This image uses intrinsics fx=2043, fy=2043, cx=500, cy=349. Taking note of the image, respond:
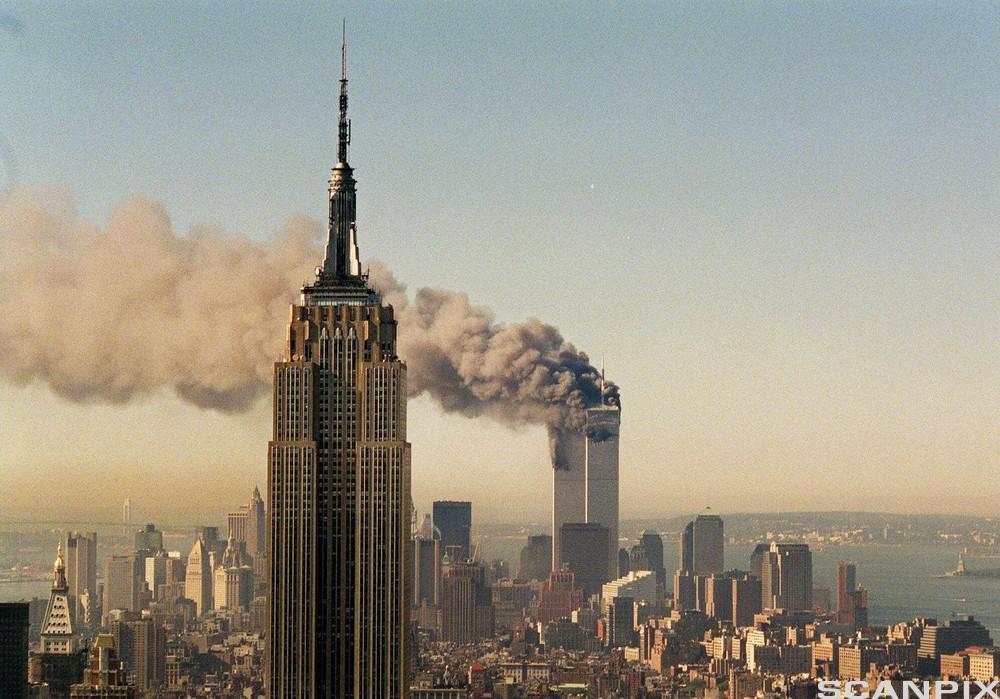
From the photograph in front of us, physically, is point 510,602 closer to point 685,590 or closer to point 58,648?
point 685,590

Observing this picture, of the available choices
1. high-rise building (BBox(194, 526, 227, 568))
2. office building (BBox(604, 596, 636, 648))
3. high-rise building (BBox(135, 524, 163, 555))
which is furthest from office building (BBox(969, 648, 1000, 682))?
high-rise building (BBox(135, 524, 163, 555))

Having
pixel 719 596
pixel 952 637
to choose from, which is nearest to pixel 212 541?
pixel 952 637

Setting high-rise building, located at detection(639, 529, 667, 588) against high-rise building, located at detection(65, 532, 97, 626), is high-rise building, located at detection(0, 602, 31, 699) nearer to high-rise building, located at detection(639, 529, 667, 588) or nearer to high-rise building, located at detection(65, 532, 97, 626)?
high-rise building, located at detection(65, 532, 97, 626)

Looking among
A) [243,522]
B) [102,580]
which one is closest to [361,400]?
[243,522]

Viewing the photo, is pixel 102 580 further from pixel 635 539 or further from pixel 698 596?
pixel 698 596

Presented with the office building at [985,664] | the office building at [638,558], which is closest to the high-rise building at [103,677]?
the office building at [985,664]

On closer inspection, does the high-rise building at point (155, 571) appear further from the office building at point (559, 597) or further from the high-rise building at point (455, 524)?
the office building at point (559, 597)

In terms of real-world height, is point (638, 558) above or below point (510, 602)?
above
